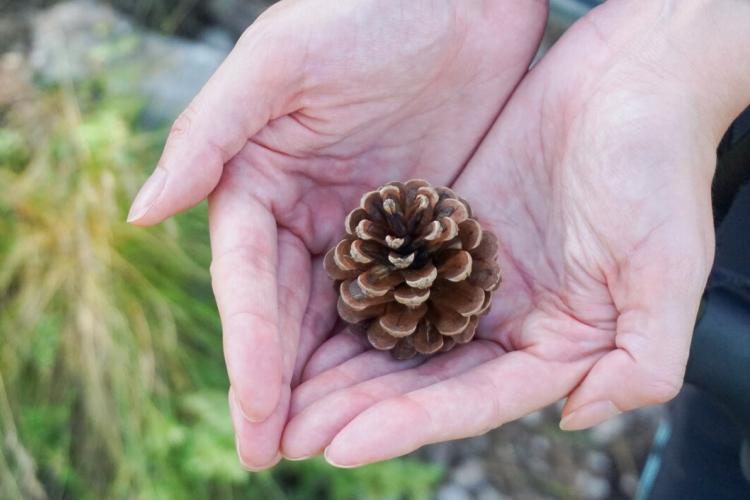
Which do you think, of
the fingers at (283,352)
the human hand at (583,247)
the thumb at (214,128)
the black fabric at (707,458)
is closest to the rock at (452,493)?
the black fabric at (707,458)

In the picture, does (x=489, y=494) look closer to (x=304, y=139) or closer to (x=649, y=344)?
(x=649, y=344)

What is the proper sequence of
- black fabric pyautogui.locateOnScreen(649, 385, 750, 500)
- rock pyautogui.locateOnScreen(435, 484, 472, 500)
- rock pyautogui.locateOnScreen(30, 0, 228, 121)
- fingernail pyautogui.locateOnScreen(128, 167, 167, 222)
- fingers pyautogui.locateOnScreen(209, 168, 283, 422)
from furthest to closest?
rock pyautogui.locateOnScreen(30, 0, 228, 121)
rock pyautogui.locateOnScreen(435, 484, 472, 500)
black fabric pyautogui.locateOnScreen(649, 385, 750, 500)
fingernail pyautogui.locateOnScreen(128, 167, 167, 222)
fingers pyautogui.locateOnScreen(209, 168, 283, 422)

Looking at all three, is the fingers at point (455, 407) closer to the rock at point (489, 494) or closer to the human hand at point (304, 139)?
the human hand at point (304, 139)

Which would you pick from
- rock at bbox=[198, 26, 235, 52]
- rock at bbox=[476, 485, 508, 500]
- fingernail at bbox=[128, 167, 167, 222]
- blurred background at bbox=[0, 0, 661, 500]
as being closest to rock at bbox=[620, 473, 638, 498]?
blurred background at bbox=[0, 0, 661, 500]

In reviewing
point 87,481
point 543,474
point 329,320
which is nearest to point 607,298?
point 329,320

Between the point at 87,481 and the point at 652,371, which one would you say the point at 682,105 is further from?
the point at 87,481

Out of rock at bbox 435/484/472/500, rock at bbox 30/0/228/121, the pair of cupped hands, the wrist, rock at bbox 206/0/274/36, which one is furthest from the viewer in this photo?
rock at bbox 206/0/274/36

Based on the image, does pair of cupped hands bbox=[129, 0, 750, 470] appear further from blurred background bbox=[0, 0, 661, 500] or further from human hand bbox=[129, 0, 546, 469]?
blurred background bbox=[0, 0, 661, 500]
